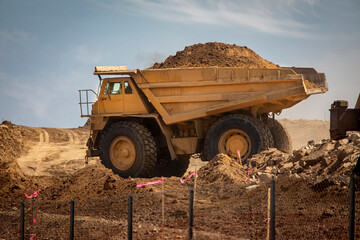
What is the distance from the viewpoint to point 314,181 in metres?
10.4

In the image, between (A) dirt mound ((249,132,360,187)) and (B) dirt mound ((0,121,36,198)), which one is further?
(B) dirt mound ((0,121,36,198))

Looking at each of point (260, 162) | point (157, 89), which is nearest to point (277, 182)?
point (260, 162)

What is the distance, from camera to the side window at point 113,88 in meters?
17.1

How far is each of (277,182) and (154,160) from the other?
6.09 metres

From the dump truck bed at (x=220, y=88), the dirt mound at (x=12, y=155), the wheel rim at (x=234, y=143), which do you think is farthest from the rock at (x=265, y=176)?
the dirt mound at (x=12, y=155)

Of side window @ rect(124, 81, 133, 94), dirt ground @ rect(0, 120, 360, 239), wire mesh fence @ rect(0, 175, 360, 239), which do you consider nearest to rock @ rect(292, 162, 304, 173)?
dirt ground @ rect(0, 120, 360, 239)

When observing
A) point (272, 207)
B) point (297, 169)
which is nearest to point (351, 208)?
point (272, 207)

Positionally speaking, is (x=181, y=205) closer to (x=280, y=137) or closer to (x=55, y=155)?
(x=280, y=137)

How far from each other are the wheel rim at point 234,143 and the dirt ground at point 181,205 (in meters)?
1.01

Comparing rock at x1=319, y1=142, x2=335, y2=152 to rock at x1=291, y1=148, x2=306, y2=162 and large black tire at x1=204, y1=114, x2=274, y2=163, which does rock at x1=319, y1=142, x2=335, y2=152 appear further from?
large black tire at x1=204, y1=114, x2=274, y2=163

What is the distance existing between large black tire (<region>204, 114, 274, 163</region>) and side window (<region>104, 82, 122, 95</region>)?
11.2 feet

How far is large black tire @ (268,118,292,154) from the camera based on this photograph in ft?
57.2

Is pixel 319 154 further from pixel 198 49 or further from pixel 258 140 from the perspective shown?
pixel 198 49

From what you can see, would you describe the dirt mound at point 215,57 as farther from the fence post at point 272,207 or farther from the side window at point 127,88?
the fence post at point 272,207
